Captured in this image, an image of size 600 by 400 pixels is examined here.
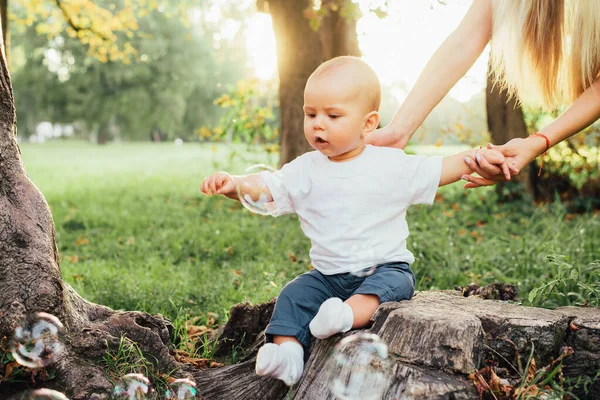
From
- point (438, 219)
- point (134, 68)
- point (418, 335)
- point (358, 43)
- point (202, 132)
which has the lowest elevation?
point (438, 219)

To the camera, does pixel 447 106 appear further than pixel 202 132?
Yes

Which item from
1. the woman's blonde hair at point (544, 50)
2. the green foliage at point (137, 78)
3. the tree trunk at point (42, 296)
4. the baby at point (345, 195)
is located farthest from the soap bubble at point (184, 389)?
the green foliage at point (137, 78)

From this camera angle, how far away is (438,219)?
692cm

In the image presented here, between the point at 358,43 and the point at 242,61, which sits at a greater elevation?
the point at 242,61

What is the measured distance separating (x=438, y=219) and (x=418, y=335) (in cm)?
488

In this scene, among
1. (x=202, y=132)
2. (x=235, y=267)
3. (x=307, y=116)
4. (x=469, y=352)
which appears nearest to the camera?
(x=469, y=352)

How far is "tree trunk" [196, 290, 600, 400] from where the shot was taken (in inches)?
82.3

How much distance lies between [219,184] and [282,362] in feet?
2.53

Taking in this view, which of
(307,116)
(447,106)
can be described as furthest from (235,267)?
(447,106)

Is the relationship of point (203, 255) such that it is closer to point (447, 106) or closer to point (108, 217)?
point (108, 217)

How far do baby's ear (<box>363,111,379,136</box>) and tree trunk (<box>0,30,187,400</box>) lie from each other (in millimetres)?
1280

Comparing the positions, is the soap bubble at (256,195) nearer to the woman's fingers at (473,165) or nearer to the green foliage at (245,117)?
the woman's fingers at (473,165)

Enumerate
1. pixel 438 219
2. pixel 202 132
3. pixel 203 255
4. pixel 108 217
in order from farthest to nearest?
1. pixel 202 132
2. pixel 108 217
3. pixel 438 219
4. pixel 203 255

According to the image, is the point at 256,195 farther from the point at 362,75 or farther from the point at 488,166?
the point at 488,166
